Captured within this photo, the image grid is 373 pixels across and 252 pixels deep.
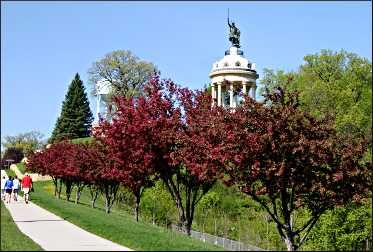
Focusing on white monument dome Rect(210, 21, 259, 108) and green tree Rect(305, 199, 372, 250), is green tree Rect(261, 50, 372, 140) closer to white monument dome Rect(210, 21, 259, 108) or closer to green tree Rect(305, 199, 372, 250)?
white monument dome Rect(210, 21, 259, 108)

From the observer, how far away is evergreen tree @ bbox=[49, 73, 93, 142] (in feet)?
300

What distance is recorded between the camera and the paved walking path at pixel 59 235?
1245cm

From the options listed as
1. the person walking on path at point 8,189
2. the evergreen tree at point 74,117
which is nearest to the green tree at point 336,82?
the person walking on path at point 8,189

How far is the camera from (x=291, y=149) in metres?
15.6

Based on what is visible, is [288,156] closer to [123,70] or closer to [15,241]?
[15,241]

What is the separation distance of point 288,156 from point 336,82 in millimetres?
37042

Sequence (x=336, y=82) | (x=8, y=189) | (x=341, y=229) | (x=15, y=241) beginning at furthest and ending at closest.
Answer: (x=336, y=82) < (x=8, y=189) < (x=341, y=229) < (x=15, y=241)

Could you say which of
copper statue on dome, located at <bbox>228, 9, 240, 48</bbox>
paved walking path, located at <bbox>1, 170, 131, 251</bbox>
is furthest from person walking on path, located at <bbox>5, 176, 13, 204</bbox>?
copper statue on dome, located at <bbox>228, 9, 240, 48</bbox>

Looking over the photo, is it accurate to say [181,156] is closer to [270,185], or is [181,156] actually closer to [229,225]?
A: [270,185]

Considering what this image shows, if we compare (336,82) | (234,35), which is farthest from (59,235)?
(234,35)

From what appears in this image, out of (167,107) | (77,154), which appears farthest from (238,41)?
→ (167,107)

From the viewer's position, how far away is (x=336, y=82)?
5122 cm

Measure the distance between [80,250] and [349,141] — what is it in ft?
28.2

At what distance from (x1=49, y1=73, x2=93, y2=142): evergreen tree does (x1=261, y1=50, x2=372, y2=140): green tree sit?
137 ft
